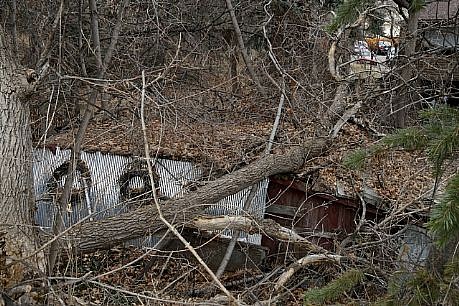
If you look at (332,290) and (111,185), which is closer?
(332,290)

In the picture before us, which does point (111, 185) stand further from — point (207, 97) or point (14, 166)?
point (207, 97)

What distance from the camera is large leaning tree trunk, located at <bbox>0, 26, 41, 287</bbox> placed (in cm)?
462

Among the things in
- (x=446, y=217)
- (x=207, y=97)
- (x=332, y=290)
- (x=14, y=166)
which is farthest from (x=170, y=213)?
(x=207, y=97)

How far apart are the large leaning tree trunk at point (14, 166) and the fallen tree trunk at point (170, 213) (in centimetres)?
44

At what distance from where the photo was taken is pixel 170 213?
572cm

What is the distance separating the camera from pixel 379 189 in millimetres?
7535

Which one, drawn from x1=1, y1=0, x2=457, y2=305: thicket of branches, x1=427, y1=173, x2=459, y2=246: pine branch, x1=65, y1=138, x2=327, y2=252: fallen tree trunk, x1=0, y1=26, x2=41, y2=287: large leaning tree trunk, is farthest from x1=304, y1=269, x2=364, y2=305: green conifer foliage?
x1=0, y1=26, x2=41, y2=287: large leaning tree trunk

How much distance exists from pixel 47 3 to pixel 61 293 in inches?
228

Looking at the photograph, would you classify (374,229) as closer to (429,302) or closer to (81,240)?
(81,240)

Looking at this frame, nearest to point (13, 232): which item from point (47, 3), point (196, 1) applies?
point (47, 3)

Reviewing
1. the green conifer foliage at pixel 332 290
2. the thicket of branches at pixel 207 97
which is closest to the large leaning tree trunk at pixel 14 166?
the thicket of branches at pixel 207 97

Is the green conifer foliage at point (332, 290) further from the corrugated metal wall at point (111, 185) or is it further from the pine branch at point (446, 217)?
the corrugated metal wall at point (111, 185)

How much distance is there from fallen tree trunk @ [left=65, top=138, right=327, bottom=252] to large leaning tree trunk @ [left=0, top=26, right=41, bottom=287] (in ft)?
1.44

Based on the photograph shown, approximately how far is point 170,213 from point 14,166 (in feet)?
5.72
